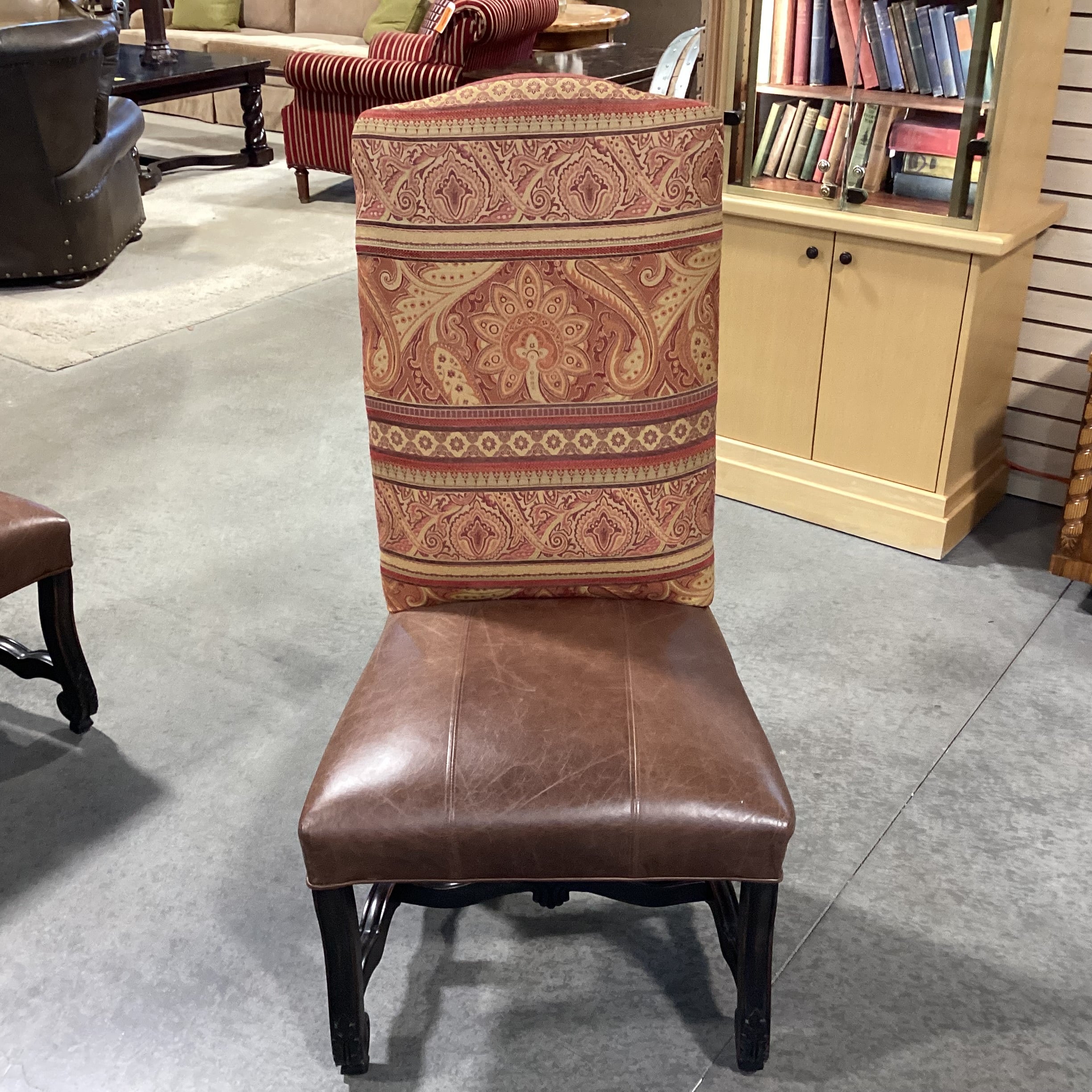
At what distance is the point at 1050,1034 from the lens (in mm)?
1572

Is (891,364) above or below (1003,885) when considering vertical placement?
above

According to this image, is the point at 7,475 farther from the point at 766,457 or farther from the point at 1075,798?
the point at 1075,798

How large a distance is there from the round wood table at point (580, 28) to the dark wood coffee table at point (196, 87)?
177cm

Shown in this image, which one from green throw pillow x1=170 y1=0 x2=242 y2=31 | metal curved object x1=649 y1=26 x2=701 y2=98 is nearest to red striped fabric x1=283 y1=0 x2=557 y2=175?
metal curved object x1=649 y1=26 x2=701 y2=98

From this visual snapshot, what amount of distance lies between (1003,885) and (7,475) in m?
2.63

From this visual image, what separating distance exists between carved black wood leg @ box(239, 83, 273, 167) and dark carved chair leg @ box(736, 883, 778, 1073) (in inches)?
226

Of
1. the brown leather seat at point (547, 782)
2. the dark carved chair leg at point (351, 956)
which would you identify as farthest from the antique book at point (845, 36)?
the dark carved chair leg at point (351, 956)

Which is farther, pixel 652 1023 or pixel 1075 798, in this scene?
pixel 1075 798

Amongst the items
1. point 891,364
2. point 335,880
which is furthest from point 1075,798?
point 335,880

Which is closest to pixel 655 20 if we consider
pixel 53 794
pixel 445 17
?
pixel 445 17

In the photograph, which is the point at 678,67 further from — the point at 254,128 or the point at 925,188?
the point at 254,128

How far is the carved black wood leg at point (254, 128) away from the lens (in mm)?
6156

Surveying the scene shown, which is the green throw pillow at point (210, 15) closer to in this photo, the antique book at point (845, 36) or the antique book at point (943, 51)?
the antique book at point (845, 36)

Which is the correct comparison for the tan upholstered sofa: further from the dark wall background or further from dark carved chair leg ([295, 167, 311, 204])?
the dark wall background
